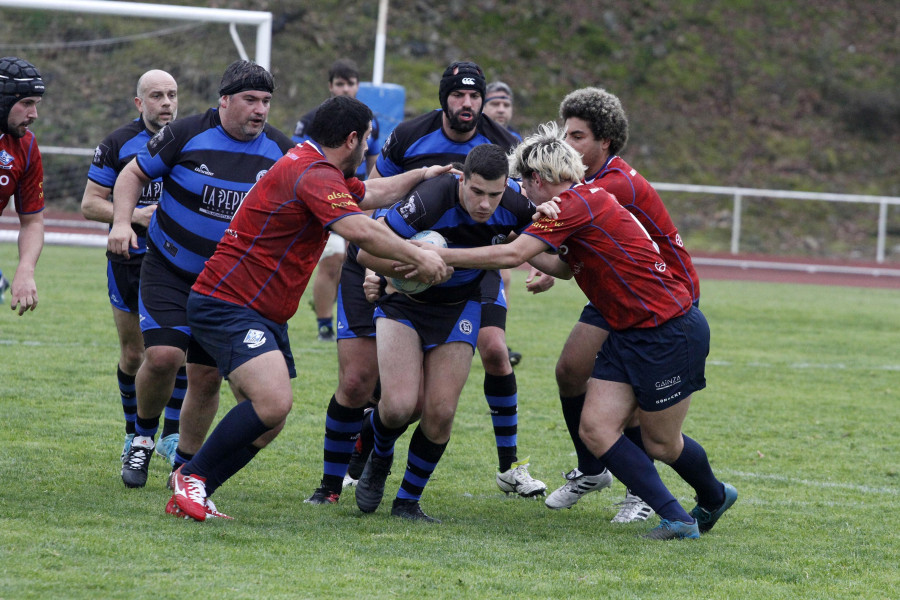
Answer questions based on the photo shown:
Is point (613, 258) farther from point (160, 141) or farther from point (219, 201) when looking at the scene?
point (160, 141)

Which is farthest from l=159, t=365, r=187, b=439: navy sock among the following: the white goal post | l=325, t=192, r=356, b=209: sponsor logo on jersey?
the white goal post

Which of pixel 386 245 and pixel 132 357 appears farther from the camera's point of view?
pixel 132 357

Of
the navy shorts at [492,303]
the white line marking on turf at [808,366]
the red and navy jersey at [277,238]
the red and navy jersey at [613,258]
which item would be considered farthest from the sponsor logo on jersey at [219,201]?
the white line marking on turf at [808,366]

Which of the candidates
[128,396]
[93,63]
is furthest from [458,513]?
[93,63]

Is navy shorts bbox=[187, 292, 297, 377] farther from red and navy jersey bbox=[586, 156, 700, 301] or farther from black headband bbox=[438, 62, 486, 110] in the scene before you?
black headband bbox=[438, 62, 486, 110]

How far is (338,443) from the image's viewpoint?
17.6ft

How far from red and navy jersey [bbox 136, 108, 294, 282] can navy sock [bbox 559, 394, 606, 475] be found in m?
1.98

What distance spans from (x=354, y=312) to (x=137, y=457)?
4.38ft

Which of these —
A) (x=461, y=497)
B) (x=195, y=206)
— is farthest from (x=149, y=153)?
(x=461, y=497)

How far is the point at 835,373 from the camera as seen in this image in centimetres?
1027

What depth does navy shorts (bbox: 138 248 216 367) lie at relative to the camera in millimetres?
5363

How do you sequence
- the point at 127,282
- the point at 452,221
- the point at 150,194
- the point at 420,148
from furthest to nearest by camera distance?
the point at 150,194 < the point at 127,282 < the point at 420,148 < the point at 452,221

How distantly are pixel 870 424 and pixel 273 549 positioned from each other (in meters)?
5.27

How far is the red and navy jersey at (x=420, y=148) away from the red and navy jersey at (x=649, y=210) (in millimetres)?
1060
